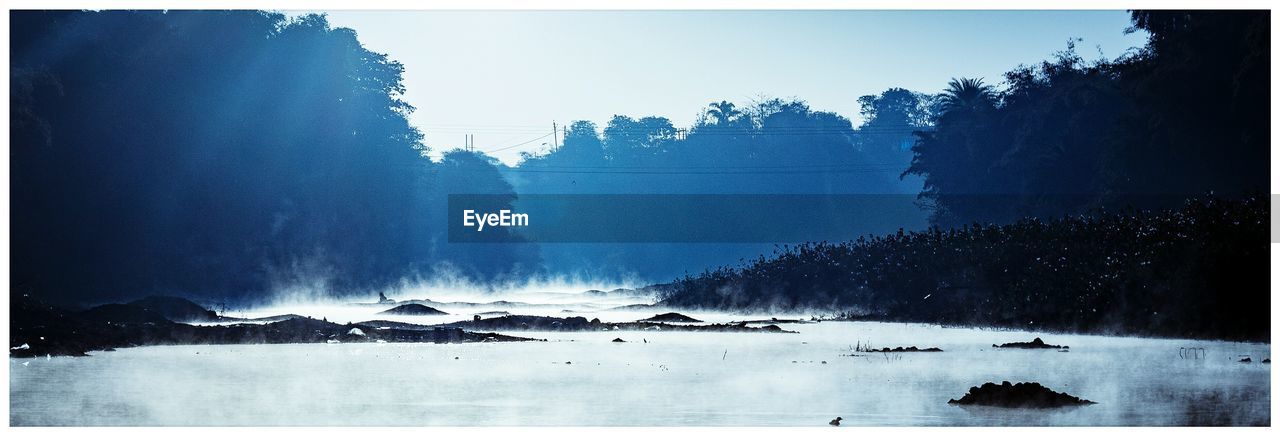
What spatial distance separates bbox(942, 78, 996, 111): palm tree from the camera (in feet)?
146

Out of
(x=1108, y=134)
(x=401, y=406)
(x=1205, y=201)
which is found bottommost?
(x=401, y=406)

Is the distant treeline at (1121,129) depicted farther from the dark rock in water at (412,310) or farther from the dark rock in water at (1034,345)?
the dark rock in water at (412,310)

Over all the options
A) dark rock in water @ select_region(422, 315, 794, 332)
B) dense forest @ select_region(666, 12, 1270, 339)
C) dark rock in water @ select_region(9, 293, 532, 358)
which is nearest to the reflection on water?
dark rock in water @ select_region(9, 293, 532, 358)

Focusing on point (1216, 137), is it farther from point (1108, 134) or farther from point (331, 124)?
point (331, 124)

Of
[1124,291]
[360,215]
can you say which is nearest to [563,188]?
[360,215]

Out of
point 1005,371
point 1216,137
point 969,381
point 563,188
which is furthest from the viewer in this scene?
point 563,188

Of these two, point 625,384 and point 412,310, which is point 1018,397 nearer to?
point 625,384

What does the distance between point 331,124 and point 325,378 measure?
20.9m

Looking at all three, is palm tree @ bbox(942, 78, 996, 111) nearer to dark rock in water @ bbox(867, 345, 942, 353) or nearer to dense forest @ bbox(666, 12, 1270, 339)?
dense forest @ bbox(666, 12, 1270, 339)

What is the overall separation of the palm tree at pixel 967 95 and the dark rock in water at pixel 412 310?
24099mm

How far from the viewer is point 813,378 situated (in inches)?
508

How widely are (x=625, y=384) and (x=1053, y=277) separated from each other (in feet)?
40.8

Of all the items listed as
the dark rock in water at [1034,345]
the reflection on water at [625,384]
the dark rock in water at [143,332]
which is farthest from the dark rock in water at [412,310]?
the dark rock in water at [1034,345]

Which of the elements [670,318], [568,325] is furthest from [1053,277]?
[568,325]
